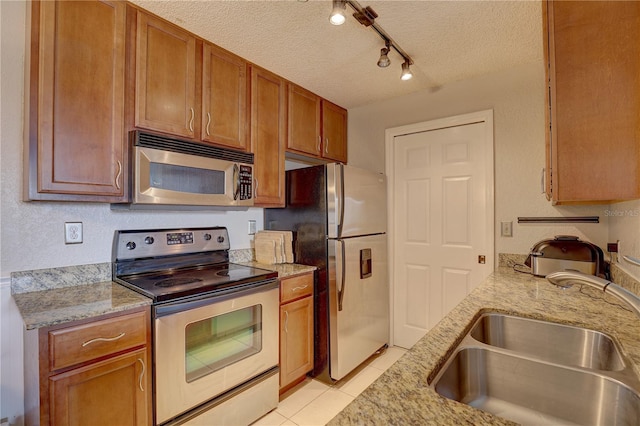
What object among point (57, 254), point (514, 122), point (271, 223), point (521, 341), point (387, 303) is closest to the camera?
point (521, 341)

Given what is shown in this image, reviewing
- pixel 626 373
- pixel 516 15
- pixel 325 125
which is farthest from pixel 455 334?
pixel 325 125

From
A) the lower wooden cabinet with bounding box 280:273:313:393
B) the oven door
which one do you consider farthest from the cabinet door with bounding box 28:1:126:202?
the lower wooden cabinet with bounding box 280:273:313:393

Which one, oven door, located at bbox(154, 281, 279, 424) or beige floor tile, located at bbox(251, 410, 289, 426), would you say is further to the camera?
beige floor tile, located at bbox(251, 410, 289, 426)

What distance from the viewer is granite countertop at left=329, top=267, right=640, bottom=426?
2.03ft

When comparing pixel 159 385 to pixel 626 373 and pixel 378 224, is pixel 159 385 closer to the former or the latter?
pixel 626 373

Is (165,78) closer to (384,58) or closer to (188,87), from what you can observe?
(188,87)

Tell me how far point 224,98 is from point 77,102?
2.71 ft

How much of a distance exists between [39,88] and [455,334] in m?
2.00

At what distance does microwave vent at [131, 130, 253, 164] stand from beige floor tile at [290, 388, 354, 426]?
1.73 metres

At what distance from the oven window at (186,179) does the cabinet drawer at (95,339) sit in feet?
2.36

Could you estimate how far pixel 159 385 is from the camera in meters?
1.47

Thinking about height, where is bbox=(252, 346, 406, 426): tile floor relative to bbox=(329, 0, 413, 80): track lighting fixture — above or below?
below

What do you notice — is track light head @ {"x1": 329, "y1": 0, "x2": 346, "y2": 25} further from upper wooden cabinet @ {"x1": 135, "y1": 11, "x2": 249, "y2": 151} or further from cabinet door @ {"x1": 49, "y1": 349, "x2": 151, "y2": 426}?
cabinet door @ {"x1": 49, "y1": 349, "x2": 151, "y2": 426}

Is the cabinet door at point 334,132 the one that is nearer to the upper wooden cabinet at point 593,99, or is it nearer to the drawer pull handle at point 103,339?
the upper wooden cabinet at point 593,99
